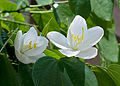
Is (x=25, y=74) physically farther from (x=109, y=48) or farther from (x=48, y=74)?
(x=109, y=48)

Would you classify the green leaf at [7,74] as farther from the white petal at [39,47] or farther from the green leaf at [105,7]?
the green leaf at [105,7]

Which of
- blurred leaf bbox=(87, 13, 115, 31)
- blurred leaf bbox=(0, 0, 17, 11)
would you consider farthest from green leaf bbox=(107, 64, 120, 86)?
blurred leaf bbox=(0, 0, 17, 11)

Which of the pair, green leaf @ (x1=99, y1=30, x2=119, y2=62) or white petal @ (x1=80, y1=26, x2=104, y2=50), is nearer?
white petal @ (x1=80, y1=26, x2=104, y2=50)

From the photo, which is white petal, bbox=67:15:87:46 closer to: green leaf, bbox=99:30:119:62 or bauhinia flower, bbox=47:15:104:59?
bauhinia flower, bbox=47:15:104:59

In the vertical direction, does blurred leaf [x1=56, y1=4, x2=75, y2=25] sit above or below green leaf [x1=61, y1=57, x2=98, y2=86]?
above

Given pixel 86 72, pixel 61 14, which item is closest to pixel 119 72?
pixel 86 72

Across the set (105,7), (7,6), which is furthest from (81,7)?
(7,6)

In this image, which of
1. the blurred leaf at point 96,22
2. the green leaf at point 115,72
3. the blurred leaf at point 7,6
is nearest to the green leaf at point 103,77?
the green leaf at point 115,72
